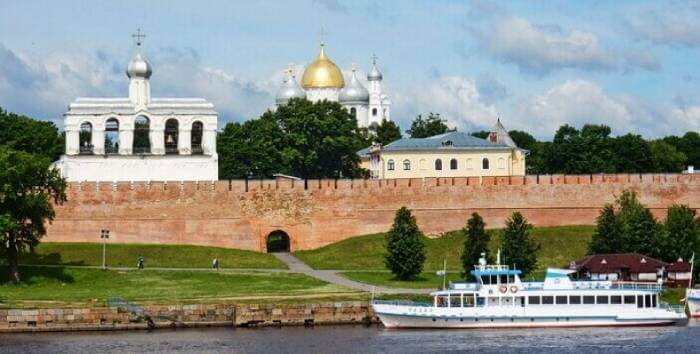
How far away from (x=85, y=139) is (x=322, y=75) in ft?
123

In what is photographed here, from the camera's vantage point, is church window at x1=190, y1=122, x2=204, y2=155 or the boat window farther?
church window at x1=190, y1=122, x2=204, y2=155

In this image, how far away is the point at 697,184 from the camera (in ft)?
318

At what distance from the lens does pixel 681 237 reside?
83.6m

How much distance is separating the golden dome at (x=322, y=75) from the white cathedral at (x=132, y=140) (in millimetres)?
43352

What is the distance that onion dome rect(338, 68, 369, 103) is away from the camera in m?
146

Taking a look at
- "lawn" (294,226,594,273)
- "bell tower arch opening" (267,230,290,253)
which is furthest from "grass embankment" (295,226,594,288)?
"bell tower arch opening" (267,230,290,253)

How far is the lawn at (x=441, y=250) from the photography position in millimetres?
87438

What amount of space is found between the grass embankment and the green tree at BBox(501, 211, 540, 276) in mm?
1907

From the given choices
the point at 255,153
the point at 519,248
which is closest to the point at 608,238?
the point at 519,248

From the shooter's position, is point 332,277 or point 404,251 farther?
point 332,277

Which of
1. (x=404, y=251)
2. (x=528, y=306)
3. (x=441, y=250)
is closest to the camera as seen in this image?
(x=528, y=306)

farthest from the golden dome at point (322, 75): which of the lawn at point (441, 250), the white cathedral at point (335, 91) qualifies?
the lawn at point (441, 250)

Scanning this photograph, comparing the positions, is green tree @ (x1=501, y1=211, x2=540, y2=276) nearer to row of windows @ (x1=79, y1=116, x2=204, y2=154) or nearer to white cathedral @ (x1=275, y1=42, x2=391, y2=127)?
row of windows @ (x1=79, y1=116, x2=204, y2=154)

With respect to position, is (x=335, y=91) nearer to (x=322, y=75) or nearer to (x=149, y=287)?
(x=322, y=75)
